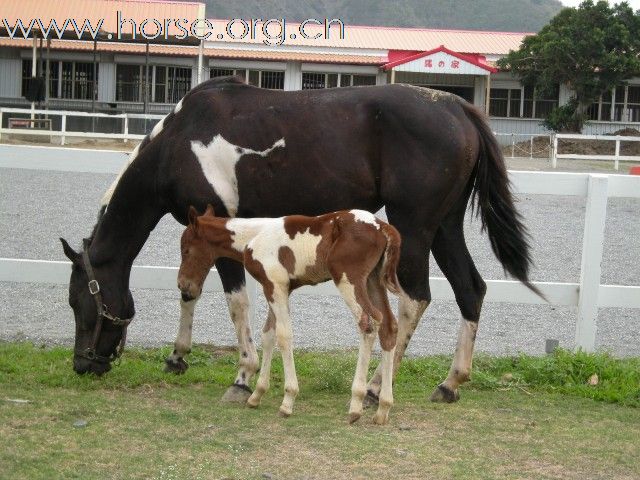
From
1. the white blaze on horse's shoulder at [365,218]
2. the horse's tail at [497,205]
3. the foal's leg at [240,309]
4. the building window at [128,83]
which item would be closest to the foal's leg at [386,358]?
the white blaze on horse's shoulder at [365,218]

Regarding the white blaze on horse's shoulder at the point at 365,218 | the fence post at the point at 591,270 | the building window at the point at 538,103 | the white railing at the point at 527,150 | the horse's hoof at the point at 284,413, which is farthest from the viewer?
the building window at the point at 538,103

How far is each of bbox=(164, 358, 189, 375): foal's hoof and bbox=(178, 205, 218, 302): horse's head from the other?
87 cm

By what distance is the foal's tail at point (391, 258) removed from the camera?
5277 mm

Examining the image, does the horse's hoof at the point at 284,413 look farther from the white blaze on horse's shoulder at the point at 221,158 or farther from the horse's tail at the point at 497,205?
the horse's tail at the point at 497,205

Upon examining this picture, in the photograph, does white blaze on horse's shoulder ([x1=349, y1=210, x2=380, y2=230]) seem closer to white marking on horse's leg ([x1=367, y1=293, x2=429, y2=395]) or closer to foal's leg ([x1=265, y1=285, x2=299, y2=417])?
foal's leg ([x1=265, y1=285, x2=299, y2=417])

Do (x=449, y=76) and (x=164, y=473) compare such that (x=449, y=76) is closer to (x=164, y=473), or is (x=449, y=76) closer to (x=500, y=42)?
(x=500, y=42)

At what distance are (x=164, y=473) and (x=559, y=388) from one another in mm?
3070

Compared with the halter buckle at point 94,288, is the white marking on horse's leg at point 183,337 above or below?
below

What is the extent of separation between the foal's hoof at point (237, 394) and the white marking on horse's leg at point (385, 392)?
0.90 metres

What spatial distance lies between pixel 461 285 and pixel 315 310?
→ 2.89 meters

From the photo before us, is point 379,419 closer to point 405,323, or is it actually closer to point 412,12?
point 405,323

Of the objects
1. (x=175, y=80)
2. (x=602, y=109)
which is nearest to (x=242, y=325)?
(x=175, y=80)

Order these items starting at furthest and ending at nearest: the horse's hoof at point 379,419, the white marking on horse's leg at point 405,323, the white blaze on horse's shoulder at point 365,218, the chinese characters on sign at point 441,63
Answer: the chinese characters on sign at point 441,63, the white marking on horse's leg at point 405,323, the horse's hoof at point 379,419, the white blaze on horse's shoulder at point 365,218

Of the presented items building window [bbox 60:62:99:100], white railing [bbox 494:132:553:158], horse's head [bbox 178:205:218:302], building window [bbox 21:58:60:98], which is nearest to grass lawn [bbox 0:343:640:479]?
horse's head [bbox 178:205:218:302]
